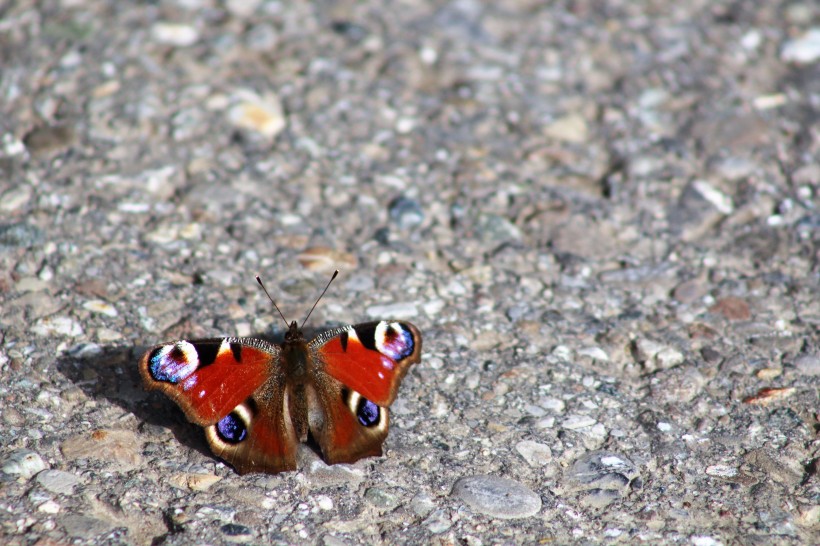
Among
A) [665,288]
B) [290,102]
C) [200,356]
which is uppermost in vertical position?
[200,356]

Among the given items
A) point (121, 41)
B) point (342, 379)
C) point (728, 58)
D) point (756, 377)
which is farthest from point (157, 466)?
point (728, 58)

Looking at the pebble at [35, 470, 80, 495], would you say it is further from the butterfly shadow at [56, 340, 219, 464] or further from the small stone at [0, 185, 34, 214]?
the small stone at [0, 185, 34, 214]

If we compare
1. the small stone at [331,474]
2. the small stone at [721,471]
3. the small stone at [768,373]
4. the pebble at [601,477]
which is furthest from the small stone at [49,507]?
the small stone at [768,373]

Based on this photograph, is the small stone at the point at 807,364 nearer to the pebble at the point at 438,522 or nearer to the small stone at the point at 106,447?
the pebble at the point at 438,522

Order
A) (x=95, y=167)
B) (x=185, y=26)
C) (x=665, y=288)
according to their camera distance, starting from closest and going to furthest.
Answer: (x=665, y=288)
(x=95, y=167)
(x=185, y=26)

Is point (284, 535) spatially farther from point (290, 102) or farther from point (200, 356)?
point (290, 102)

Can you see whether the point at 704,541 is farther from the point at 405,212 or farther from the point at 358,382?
the point at 405,212
